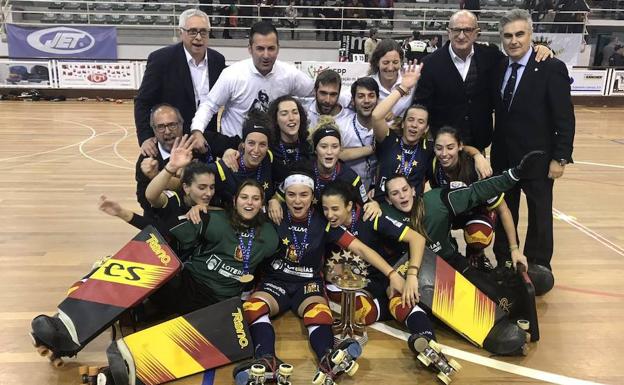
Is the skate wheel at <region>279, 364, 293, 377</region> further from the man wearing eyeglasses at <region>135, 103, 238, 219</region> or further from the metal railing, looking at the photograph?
the metal railing

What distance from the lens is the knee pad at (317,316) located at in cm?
285

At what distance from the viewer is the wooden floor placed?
2730 millimetres

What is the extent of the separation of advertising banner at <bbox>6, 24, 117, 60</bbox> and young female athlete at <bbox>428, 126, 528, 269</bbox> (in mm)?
12150

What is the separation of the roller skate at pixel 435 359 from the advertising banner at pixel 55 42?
509 inches

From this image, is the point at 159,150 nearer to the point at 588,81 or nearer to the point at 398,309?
the point at 398,309

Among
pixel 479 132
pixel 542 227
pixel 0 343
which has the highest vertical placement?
pixel 479 132

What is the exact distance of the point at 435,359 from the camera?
2.59 m

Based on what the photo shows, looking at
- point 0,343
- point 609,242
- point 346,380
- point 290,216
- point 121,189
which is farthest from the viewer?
point 121,189

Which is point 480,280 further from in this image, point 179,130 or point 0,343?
point 0,343

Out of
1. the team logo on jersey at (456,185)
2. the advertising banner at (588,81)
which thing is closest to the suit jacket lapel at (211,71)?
the team logo on jersey at (456,185)

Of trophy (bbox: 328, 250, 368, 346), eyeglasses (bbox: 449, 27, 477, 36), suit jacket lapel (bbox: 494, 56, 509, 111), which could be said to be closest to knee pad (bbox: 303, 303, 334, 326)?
trophy (bbox: 328, 250, 368, 346)

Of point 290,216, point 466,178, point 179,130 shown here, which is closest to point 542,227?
point 466,178

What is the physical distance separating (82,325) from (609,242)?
425cm

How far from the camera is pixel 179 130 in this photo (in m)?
3.37
